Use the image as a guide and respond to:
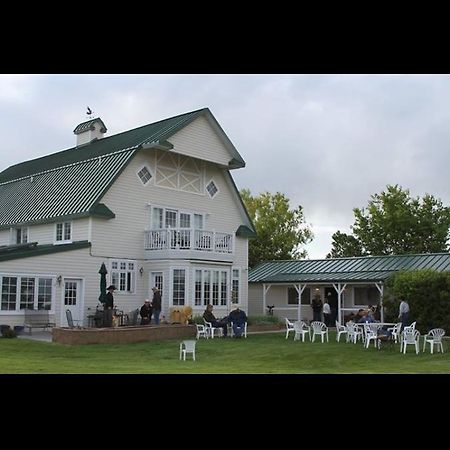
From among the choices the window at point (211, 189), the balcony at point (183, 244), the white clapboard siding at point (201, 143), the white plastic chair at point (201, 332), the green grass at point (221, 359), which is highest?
the white clapboard siding at point (201, 143)

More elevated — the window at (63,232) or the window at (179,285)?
the window at (63,232)

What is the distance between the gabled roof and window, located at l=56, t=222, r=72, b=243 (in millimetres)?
465

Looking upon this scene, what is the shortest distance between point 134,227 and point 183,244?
2097 millimetres

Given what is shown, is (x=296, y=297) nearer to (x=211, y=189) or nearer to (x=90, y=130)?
(x=211, y=189)

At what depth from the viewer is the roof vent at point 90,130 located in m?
31.9

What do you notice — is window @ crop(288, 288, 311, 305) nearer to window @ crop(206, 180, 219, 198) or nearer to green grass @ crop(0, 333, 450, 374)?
window @ crop(206, 180, 219, 198)

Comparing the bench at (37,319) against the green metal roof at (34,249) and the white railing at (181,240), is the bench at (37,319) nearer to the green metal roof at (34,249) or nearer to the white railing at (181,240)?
the green metal roof at (34,249)

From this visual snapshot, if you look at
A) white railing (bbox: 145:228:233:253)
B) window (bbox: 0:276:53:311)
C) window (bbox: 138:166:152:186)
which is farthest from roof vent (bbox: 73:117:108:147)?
window (bbox: 0:276:53:311)

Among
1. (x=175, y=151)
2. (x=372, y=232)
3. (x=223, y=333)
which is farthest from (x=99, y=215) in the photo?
(x=372, y=232)

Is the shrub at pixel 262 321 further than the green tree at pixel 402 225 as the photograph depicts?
No

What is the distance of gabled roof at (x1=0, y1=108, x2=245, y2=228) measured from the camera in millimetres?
23562

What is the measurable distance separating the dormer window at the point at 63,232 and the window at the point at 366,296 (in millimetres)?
13898

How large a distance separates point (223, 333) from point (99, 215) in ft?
21.0

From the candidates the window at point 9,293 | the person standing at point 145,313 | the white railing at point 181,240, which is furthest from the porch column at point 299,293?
the window at point 9,293
